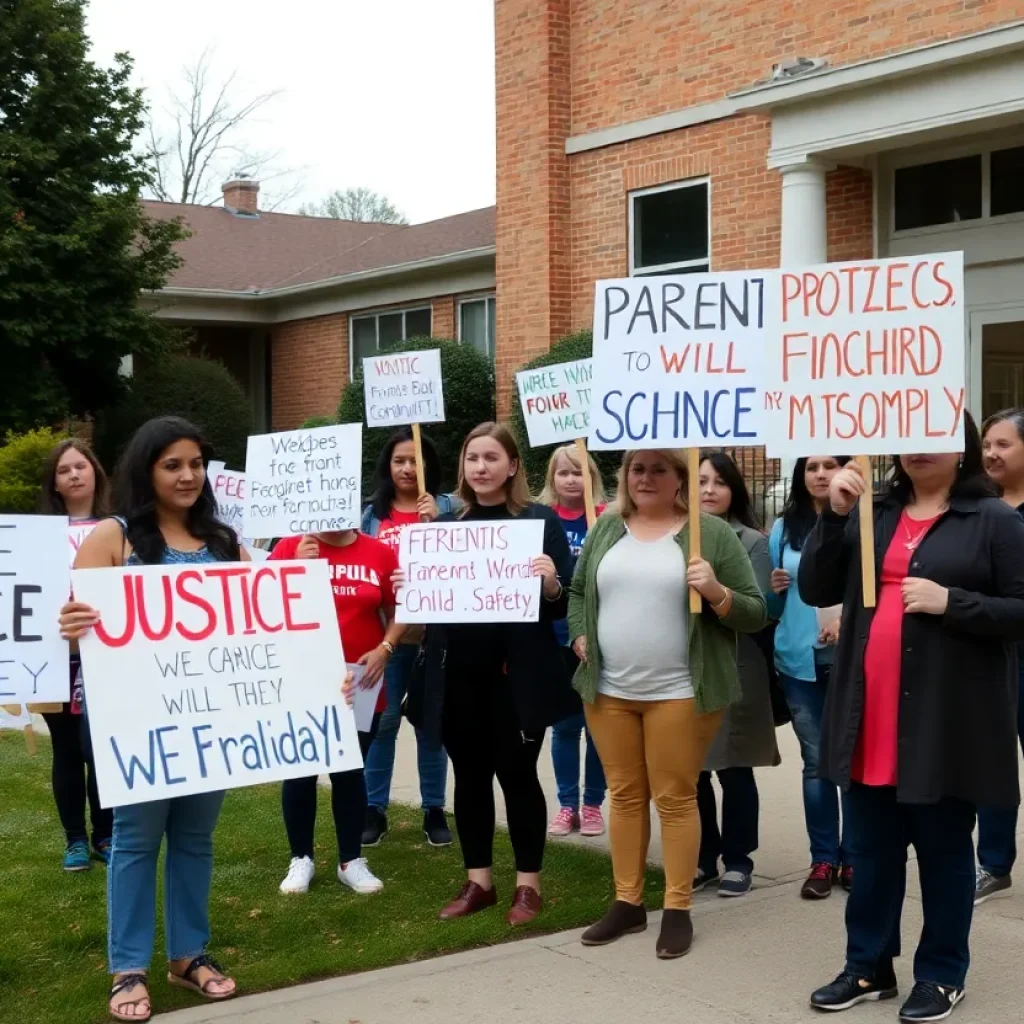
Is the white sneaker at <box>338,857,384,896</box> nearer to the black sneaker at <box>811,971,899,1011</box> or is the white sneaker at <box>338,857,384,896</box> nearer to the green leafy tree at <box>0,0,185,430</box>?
the black sneaker at <box>811,971,899,1011</box>

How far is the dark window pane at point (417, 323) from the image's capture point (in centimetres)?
2186

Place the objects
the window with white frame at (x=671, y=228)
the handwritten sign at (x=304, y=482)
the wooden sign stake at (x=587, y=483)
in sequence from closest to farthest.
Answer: the handwritten sign at (x=304, y=482) → the wooden sign stake at (x=587, y=483) → the window with white frame at (x=671, y=228)

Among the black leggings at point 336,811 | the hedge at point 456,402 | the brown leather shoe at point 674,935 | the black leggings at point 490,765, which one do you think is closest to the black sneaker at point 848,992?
the brown leather shoe at point 674,935

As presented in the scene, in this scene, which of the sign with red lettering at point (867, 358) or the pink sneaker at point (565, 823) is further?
the pink sneaker at point (565, 823)

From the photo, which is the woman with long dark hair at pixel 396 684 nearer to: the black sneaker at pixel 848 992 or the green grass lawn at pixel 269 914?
the green grass lawn at pixel 269 914

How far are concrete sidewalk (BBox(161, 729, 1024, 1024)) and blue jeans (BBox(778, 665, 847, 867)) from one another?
236 millimetres

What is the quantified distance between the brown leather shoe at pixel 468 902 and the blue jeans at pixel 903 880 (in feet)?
5.18

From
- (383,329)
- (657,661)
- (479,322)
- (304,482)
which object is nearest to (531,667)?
(657,661)

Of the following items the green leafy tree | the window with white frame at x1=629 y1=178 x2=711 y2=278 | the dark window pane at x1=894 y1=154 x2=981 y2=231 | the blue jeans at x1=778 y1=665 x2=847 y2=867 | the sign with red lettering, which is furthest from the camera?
the green leafy tree

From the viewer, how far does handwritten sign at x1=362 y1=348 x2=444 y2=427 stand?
7.82 metres

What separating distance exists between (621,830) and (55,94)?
→ 18677 millimetres

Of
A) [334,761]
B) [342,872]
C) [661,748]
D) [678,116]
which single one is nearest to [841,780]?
[661,748]

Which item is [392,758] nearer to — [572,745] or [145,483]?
[572,745]

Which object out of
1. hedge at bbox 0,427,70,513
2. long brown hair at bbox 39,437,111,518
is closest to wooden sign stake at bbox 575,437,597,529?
long brown hair at bbox 39,437,111,518
